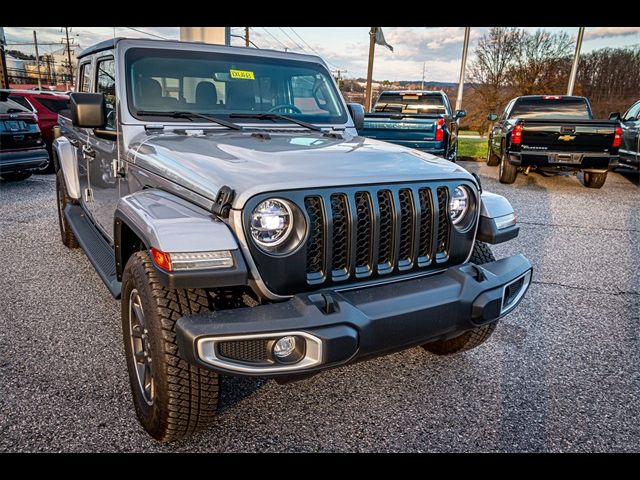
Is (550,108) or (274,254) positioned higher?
(550,108)

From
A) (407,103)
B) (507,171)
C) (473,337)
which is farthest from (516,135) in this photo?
(473,337)

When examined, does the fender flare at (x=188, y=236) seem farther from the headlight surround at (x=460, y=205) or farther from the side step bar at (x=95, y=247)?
the headlight surround at (x=460, y=205)

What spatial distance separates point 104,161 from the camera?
3.67 m

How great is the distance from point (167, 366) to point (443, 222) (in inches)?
60.0

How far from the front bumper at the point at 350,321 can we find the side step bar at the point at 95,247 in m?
1.07

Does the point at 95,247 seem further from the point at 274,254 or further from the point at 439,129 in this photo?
the point at 439,129

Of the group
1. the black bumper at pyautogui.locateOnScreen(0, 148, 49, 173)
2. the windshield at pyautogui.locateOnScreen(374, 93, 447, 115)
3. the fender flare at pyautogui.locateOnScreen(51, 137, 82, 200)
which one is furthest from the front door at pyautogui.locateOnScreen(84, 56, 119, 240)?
the windshield at pyautogui.locateOnScreen(374, 93, 447, 115)

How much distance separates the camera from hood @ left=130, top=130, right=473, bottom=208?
7.32 ft

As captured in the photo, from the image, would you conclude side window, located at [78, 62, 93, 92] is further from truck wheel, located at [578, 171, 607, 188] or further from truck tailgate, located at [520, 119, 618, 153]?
truck wheel, located at [578, 171, 607, 188]

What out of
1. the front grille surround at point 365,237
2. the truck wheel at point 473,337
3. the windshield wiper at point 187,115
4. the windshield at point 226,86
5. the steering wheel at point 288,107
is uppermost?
the windshield at point 226,86

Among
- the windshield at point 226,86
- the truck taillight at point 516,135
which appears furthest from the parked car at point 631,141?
the windshield at point 226,86

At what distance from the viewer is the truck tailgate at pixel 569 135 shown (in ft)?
30.3

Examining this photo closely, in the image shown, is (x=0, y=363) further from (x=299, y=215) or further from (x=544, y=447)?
(x=544, y=447)

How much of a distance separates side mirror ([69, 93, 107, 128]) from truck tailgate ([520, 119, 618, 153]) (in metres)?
8.52
